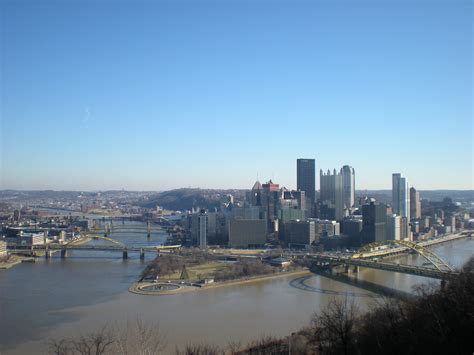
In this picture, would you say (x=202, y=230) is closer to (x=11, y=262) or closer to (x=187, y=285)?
(x=11, y=262)

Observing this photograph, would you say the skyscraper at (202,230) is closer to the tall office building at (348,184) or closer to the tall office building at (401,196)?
the tall office building at (401,196)

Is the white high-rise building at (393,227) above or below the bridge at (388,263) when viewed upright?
above

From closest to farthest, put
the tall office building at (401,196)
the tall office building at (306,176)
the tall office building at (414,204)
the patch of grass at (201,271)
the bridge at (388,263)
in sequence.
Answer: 1. the bridge at (388,263)
2. the patch of grass at (201,271)
3. the tall office building at (401,196)
4. the tall office building at (414,204)
5. the tall office building at (306,176)

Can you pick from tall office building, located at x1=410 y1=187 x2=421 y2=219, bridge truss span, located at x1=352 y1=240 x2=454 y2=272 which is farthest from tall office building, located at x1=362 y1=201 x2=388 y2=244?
tall office building, located at x1=410 y1=187 x2=421 y2=219

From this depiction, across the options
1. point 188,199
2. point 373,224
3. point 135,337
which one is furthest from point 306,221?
point 188,199

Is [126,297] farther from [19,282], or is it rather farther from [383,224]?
[383,224]

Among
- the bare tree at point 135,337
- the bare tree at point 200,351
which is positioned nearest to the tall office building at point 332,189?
the bare tree at point 135,337

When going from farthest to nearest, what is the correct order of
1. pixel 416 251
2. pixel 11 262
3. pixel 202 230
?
pixel 202 230
pixel 416 251
pixel 11 262
